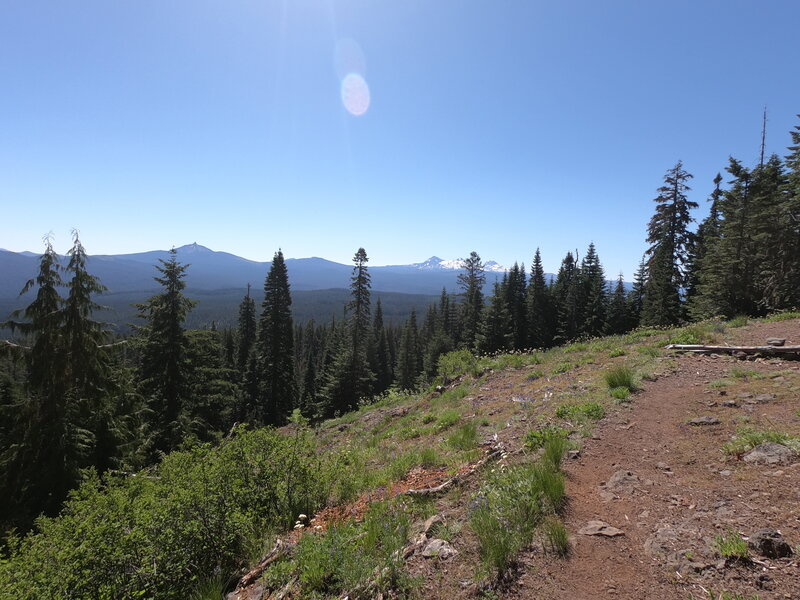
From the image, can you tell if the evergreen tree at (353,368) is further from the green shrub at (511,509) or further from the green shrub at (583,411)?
the green shrub at (511,509)

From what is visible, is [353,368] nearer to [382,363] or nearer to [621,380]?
[382,363]

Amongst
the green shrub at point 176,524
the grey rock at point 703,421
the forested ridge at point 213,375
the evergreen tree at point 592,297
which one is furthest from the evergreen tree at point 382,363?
the grey rock at point 703,421

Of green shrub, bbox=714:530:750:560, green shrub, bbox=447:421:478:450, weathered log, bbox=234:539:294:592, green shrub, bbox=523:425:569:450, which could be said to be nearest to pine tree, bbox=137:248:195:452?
green shrub, bbox=447:421:478:450

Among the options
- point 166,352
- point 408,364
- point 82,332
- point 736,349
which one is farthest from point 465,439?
point 408,364

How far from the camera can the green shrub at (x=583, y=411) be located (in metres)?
7.21

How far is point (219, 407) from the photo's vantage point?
1054 inches

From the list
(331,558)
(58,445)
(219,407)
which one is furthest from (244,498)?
(219,407)

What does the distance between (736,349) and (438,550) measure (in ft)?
35.2

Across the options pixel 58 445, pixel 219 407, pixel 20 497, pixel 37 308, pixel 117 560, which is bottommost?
pixel 219 407

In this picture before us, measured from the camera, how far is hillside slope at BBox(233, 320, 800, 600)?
327cm

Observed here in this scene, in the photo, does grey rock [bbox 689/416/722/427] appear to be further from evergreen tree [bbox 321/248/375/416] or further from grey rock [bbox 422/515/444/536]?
evergreen tree [bbox 321/248/375/416]

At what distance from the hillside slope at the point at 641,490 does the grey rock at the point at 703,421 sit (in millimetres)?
135

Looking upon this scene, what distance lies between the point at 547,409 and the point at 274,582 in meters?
6.55

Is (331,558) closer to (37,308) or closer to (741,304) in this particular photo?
(37,308)
